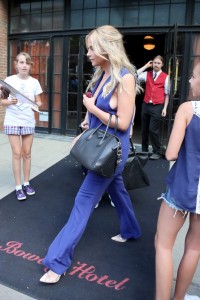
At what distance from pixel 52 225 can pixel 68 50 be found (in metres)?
5.22

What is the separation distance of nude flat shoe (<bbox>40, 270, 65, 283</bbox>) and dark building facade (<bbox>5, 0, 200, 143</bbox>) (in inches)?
178

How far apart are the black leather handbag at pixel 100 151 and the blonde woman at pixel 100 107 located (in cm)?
12

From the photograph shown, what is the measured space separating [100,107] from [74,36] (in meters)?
5.69

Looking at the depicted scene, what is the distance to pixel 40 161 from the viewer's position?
5844 mm

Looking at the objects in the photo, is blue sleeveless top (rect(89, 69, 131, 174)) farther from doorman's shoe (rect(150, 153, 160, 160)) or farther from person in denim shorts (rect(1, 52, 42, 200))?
doorman's shoe (rect(150, 153, 160, 160))

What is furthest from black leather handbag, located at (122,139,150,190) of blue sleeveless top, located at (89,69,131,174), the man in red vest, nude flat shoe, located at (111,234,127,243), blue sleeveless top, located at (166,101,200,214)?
the man in red vest

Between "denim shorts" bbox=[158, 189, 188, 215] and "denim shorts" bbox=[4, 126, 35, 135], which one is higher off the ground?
"denim shorts" bbox=[4, 126, 35, 135]

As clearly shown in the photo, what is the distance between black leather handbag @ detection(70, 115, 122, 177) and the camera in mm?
2215

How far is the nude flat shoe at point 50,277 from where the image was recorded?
2.45 m

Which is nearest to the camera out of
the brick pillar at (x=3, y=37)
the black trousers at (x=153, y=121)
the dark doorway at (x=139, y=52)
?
the black trousers at (x=153, y=121)

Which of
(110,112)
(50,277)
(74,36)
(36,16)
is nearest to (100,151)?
(110,112)

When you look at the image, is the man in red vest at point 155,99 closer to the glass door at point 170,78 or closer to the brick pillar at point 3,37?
the glass door at point 170,78

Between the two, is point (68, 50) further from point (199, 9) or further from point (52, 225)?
point (52, 225)

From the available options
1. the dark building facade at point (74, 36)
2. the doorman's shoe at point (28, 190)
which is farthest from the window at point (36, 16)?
the doorman's shoe at point (28, 190)
